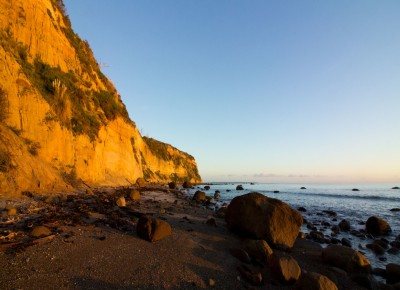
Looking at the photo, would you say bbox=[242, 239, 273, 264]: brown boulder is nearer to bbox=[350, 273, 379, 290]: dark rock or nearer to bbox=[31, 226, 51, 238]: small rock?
bbox=[350, 273, 379, 290]: dark rock

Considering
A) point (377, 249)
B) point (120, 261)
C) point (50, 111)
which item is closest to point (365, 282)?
point (377, 249)

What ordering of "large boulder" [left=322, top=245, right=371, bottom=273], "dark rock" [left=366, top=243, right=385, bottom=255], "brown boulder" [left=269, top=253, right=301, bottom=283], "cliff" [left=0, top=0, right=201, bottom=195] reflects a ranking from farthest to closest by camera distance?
"cliff" [left=0, top=0, right=201, bottom=195], "dark rock" [left=366, top=243, right=385, bottom=255], "large boulder" [left=322, top=245, right=371, bottom=273], "brown boulder" [left=269, top=253, right=301, bottom=283]

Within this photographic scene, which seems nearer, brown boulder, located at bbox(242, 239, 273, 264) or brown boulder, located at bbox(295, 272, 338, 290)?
brown boulder, located at bbox(295, 272, 338, 290)

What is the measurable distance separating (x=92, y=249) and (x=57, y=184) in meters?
11.0

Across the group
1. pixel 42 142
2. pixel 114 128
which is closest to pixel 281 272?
pixel 42 142

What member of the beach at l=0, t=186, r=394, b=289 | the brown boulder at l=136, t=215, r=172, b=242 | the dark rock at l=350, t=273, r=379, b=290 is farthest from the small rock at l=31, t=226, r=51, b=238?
the dark rock at l=350, t=273, r=379, b=290

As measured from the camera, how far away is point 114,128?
106ft

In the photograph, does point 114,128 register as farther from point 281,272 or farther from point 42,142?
point 281,272

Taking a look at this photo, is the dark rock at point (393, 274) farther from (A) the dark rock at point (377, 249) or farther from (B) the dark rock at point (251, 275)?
(B) the dark rock at point (251, 275)

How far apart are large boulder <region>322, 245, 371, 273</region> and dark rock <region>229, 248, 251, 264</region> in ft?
Answer: 10.1

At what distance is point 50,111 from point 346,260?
1989 centimetres

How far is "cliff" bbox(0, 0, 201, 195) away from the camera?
14062 mm

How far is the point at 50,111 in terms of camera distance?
18.5m

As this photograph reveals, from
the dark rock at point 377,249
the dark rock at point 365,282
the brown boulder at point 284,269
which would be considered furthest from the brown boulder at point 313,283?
the dark rock at point 377,249
